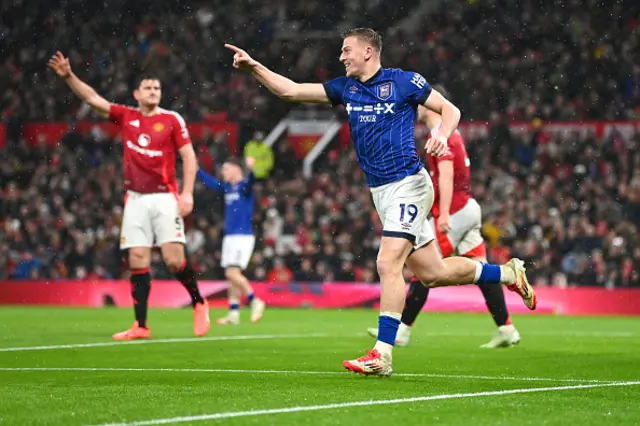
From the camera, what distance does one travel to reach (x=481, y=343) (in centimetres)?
1263

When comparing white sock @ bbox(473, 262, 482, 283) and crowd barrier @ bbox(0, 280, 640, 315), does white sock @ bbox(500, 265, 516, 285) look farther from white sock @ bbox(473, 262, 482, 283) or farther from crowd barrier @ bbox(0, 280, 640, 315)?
crowd barrier @ bbox(0, 280, 640, 315)

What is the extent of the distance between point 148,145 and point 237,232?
4875 mm

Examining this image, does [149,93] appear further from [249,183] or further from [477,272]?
[477,272]

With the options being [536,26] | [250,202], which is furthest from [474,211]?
[536,26]

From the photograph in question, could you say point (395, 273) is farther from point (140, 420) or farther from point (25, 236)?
point (25, 236)

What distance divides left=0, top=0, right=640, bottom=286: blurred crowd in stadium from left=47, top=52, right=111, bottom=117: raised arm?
38.0 ft

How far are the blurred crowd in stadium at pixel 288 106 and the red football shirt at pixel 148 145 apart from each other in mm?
10968

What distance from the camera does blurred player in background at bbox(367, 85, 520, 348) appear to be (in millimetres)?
11781

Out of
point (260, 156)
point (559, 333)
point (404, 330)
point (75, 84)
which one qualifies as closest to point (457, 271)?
point (404, 330)

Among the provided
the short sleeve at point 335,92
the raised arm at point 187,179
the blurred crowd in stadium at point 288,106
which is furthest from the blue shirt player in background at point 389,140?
the blurred crowd in stadium at point 288,106

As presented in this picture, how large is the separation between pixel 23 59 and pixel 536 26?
1323 cm

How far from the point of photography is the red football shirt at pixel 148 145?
500 inches

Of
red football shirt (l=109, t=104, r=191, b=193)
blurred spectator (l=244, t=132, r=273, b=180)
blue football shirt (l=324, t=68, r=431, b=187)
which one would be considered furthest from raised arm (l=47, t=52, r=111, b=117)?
blurred spectator (l=244, t=132, r=273, b=180)

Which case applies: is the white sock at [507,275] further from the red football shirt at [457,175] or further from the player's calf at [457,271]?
the red football shirt at [457,175]
